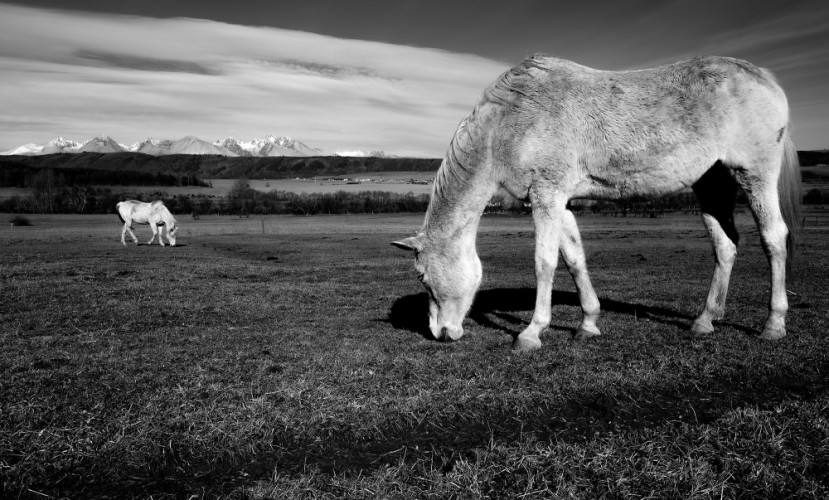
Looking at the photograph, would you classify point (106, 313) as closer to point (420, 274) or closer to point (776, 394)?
point (420, 274)

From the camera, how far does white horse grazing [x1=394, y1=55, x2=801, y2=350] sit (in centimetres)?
683

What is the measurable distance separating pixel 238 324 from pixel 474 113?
5.58 meters

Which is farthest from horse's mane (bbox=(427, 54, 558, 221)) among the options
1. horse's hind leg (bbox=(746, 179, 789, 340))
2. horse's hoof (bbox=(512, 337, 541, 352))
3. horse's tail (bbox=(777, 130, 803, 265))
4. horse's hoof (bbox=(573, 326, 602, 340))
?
horse's tail (bbox=(777, 130, 803, 265))

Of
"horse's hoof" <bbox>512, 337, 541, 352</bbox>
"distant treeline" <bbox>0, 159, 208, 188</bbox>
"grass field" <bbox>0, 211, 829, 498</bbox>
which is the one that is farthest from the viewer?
"distant treeline" <bbox>0, 159, 208, 188</bbox>

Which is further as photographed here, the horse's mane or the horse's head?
the horse's head

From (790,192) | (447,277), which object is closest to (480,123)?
(447,277)

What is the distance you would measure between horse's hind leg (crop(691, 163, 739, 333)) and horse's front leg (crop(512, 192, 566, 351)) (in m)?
2.77

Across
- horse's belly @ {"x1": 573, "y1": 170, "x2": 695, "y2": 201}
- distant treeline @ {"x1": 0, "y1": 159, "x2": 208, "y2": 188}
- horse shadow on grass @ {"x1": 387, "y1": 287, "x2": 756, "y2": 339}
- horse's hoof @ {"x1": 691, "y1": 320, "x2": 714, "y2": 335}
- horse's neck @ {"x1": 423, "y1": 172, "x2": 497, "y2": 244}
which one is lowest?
horse shadow on grass @ {"x1": 387, "y1": 287, "x2": 756, "y2": 339}

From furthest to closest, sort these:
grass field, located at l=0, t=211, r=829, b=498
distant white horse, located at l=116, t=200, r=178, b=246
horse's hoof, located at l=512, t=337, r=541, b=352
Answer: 1. distant white horse, located at l=116, t=200, r=178, b=246
2. horse's hoof, located at l=512, t=337, r=541, b=352
3. grass field, located at l=0, t=211, r=829, b=498

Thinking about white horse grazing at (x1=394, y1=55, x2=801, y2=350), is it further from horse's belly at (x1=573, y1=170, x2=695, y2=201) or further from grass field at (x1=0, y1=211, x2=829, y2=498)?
grass field at (x1=0, y1=211, x2=829, y2=498)

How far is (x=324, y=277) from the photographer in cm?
1708

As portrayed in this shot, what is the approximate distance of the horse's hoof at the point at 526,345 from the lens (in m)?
6.78

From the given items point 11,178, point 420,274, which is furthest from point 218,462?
point 11,178

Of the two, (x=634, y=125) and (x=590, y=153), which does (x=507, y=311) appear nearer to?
(x=590, y=153)
